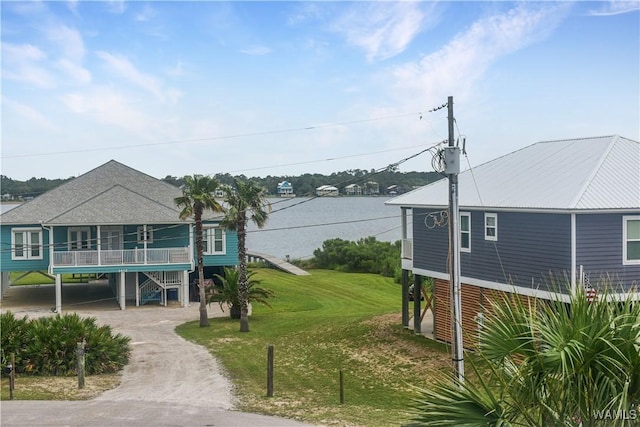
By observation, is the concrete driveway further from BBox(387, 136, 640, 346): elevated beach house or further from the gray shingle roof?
BBox(387, 136, 640, 346): elevated beach house

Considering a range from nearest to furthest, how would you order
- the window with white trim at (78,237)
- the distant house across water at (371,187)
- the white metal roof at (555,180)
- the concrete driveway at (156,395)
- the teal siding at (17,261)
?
the concrete driveway at (156,395) < the white metal roof at (555,180) < the window with white trim at (78,237) < the teal siding at (17,261) < the distant house across water at (371,187)

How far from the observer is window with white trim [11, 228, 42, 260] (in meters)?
40.3

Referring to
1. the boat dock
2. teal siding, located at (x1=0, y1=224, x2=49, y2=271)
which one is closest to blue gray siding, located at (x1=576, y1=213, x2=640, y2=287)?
teal siding, located at (x1=0, y1=224, x2=49, y2=271)

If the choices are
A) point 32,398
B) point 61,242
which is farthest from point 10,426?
Result: point 61,242

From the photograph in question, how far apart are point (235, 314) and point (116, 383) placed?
Result: 1306 centimetres

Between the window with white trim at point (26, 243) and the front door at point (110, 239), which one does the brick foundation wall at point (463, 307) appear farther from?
the window with white trim at point (26, 243)

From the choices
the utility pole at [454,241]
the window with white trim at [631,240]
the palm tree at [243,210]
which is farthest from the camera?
the palm tree at [243,210]

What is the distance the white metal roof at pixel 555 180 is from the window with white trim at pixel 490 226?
43cm

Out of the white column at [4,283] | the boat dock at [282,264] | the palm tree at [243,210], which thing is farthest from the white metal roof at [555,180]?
the boat dock at [282,264]

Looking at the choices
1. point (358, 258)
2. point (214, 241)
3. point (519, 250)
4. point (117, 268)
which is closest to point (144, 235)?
point (117, 268)

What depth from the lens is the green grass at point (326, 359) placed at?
19000 mm

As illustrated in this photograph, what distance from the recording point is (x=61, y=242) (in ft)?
131

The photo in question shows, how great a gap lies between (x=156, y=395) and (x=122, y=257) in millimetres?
18728

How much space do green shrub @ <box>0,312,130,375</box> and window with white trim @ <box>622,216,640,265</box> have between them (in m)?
16.5
